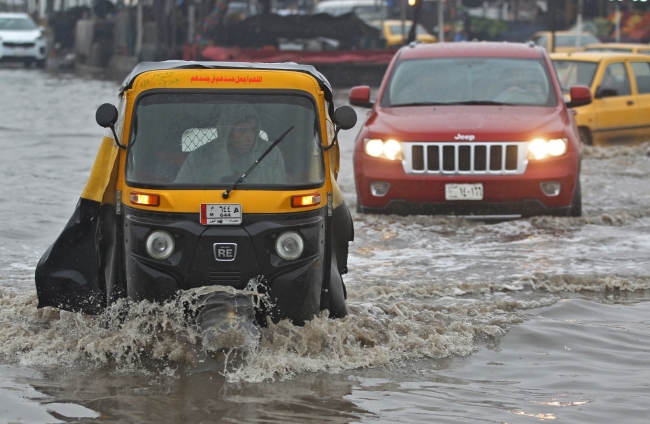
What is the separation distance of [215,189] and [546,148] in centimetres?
529

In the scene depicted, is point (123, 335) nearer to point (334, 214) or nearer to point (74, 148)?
point (334, 214)

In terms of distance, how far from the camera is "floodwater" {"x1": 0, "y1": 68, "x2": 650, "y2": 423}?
5.67 m

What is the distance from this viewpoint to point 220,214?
6039 millimetres

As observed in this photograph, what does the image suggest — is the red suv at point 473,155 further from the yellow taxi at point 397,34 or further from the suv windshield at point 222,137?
the yellow taxi at point 397,34

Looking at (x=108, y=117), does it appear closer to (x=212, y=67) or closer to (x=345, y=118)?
(x=212, y=67)

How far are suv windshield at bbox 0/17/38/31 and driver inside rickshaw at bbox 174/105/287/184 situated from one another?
1477 inches

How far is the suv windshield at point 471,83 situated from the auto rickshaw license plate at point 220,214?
5709 millimetres

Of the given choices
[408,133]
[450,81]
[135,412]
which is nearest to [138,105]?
[135,412]

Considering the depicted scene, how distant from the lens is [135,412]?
217 inches

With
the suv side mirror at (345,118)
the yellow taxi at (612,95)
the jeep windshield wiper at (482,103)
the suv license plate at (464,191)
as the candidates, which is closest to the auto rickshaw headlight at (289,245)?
the suv side mirror at (345,118)

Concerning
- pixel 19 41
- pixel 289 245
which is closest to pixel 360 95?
pixel 289 245

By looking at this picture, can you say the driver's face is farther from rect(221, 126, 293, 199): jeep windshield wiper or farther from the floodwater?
the floodwater

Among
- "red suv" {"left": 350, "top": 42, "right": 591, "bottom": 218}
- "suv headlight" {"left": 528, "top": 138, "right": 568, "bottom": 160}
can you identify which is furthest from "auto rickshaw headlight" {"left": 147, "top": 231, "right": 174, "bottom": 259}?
"suv headlight" {"left": 528, "top": 138, "right": 568, "bottom": 160}

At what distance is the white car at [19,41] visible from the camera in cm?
4169
